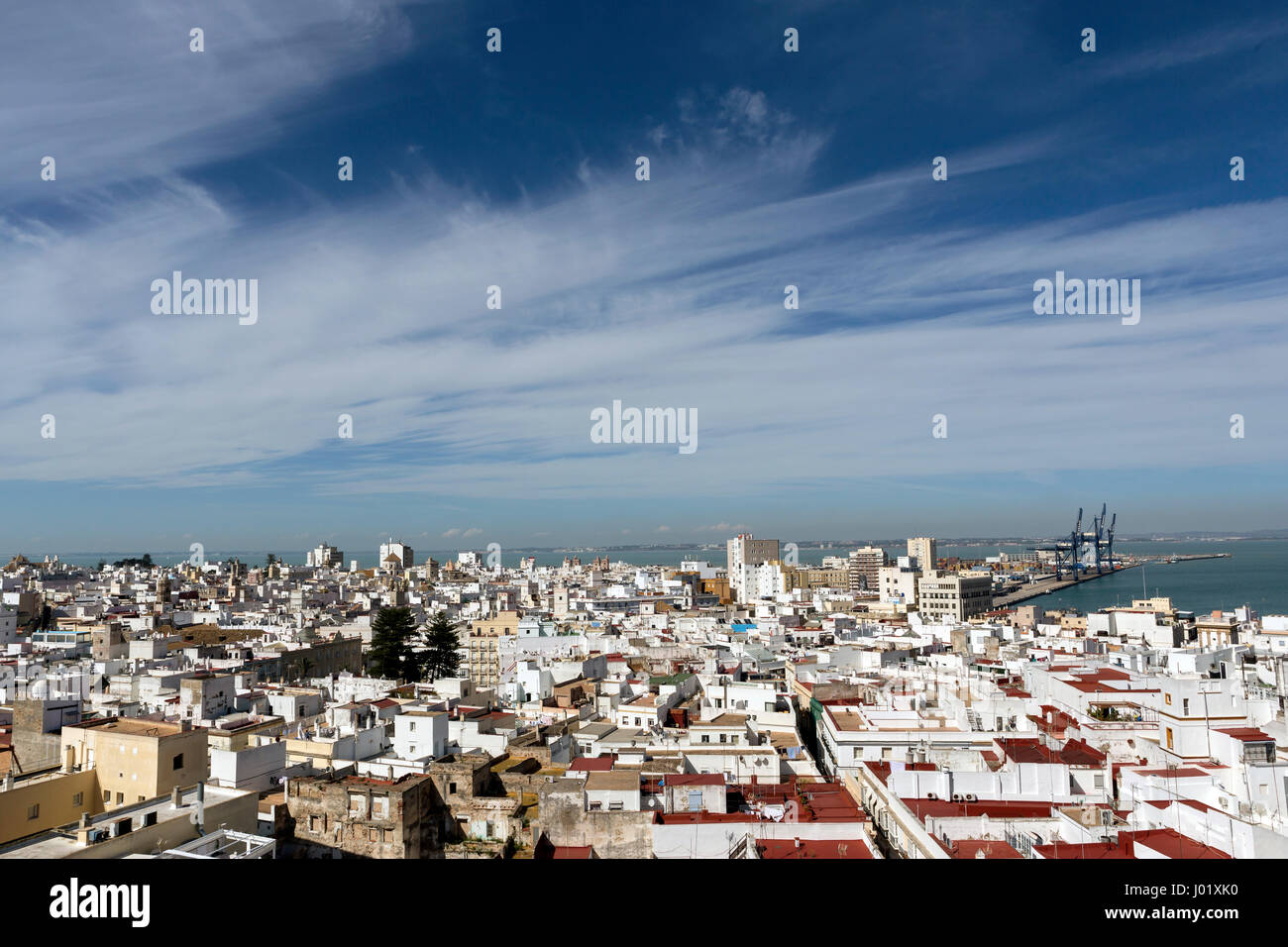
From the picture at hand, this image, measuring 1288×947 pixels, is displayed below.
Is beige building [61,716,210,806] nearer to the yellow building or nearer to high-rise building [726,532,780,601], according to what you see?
the yellow building

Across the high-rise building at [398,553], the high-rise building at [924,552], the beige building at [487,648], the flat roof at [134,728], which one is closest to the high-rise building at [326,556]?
the high-rise building at [398,553]

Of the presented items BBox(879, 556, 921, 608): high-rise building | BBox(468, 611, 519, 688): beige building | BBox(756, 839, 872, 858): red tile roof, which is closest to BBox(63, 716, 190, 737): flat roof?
BBox(756, 839, 872, 858): red tile roof

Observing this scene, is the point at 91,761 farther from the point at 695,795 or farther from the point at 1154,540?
the point at 1154,540

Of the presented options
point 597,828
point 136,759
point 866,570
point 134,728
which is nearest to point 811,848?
point 597,828

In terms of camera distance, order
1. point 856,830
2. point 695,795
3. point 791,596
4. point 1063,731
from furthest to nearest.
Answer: point 791,596 < point 1063,731 < point 695,795 < point 856,830
